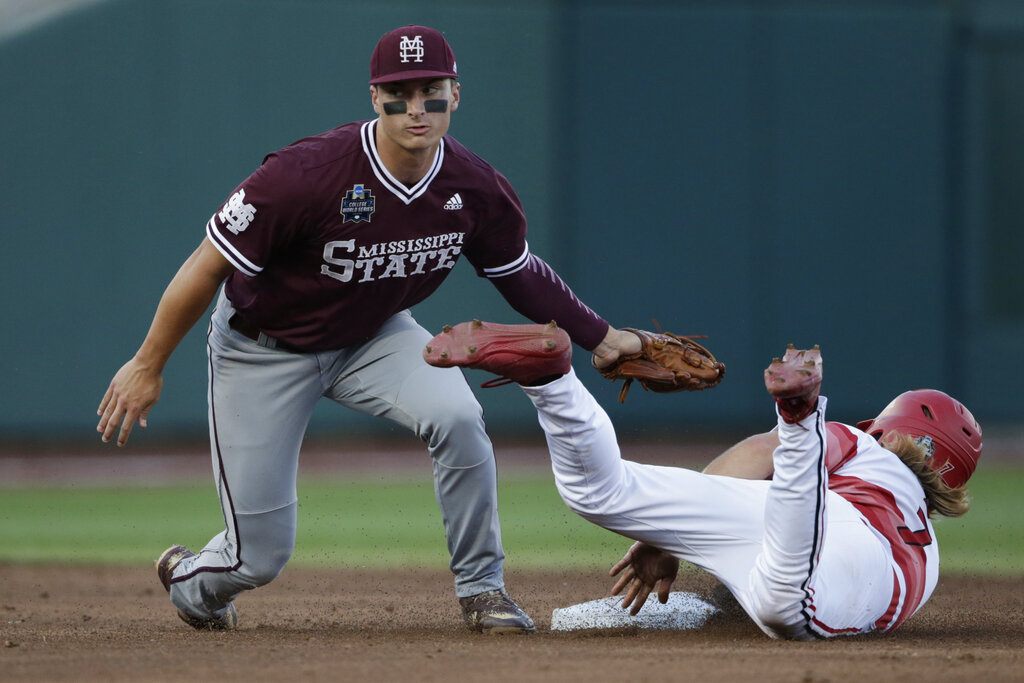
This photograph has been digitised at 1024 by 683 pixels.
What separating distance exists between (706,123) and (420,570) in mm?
5791

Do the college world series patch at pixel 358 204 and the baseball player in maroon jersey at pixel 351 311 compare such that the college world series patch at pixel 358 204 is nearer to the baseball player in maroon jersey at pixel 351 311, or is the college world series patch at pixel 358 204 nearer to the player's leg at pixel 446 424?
the baseball player in maroon jersey at pixel 351 311

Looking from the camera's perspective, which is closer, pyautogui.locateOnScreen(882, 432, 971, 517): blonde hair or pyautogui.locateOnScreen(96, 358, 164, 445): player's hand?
pyautogui.locateOnScreen(96, 358, 164, 445): player's hand

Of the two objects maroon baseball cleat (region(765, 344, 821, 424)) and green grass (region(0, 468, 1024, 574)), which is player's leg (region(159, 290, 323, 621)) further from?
green grass (region(0, 468, 1024, 574))

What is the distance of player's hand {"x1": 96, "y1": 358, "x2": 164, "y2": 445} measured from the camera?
3.21m

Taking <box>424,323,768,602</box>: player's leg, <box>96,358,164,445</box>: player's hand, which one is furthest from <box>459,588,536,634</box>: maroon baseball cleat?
<box>96,358,164,445</box>: player's hand

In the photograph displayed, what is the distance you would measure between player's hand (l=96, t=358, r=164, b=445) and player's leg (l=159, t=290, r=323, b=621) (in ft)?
0.97

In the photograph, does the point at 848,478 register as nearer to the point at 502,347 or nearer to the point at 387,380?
the point at 502,347

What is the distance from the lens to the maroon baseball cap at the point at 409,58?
3.23 m

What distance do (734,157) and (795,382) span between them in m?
7.62

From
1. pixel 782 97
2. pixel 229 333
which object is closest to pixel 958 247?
pixel 782 97

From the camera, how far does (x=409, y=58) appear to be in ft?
10.6

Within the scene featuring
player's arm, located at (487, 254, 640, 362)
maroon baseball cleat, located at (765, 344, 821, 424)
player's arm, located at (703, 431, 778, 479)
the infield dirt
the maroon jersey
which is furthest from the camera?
player's arm, located at (487, 254, 640, 362)

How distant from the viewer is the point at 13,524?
684cm

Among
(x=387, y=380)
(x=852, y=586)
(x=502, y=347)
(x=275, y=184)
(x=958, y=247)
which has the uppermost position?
(x=275, y=184)
